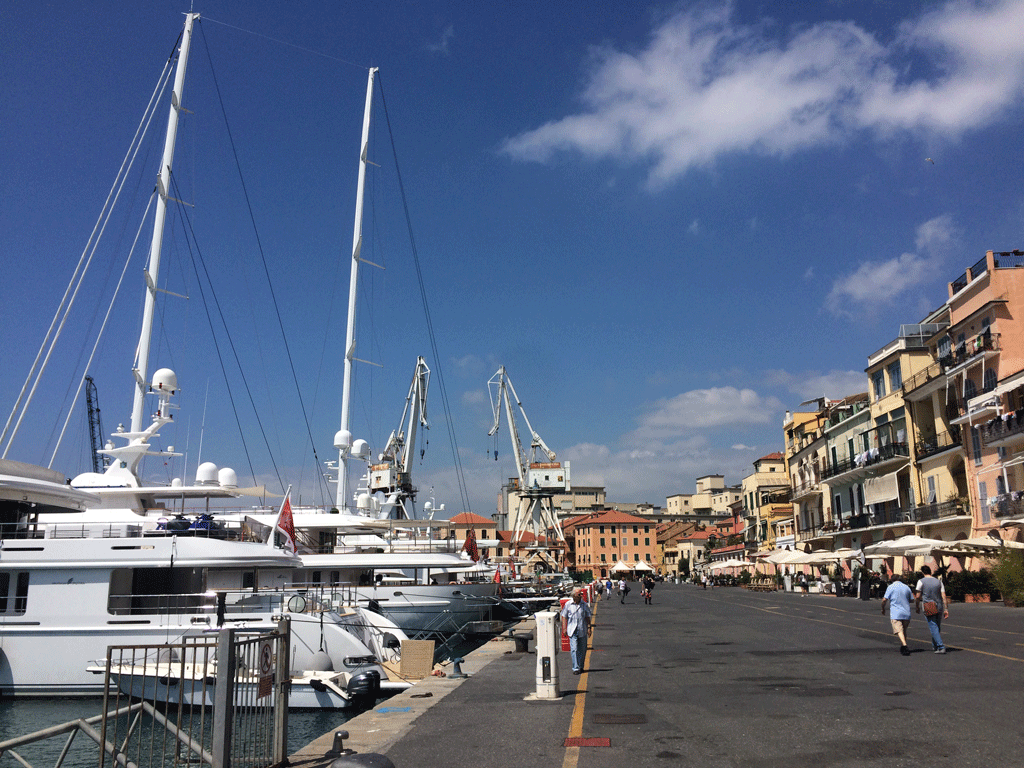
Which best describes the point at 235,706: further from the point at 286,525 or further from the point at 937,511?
the point at 937,511

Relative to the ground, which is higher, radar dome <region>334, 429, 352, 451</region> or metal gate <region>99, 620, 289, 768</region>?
radar dome <region>334, 429, 352, 451</region>

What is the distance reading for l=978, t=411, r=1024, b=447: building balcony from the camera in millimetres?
35500

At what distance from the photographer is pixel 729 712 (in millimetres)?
10109

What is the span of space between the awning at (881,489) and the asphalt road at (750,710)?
33.4 meters

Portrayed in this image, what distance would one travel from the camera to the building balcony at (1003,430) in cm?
3550

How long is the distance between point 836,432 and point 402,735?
58.6 m

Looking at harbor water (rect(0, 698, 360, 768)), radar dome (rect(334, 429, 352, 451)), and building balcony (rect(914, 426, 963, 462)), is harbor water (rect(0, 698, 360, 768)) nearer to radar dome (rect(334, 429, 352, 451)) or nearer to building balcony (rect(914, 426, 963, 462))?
radar dome (rect(334, 429, 352, 451))

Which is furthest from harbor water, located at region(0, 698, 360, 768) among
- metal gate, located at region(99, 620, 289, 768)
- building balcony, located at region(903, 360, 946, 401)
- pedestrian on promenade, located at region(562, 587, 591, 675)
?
building balcony, located at region(903, 360, 946, 401)

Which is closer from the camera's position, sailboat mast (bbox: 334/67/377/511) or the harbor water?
the harbor water

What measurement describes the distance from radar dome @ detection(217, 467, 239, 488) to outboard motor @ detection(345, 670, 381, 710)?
43.6 feet

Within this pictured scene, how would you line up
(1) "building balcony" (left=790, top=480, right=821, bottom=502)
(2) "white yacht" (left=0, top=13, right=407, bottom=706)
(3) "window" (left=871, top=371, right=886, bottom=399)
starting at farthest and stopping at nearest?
(1) "building balcony" (left=790, top=480, right=821, bottom=502) < (3) "window" (left=871, top=371, right=886, bottom=399) < (2) "white yacht" (left=0, top=13, right=407, bottom=706)

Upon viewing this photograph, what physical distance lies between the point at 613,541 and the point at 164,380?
12714cm

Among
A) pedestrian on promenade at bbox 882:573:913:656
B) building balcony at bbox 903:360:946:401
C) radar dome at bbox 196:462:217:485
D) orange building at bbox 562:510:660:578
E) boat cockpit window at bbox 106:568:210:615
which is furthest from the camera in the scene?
orange building at bbox 562:510:660:578

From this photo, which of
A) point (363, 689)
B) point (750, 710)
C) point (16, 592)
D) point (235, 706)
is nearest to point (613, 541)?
point (16, 592)
